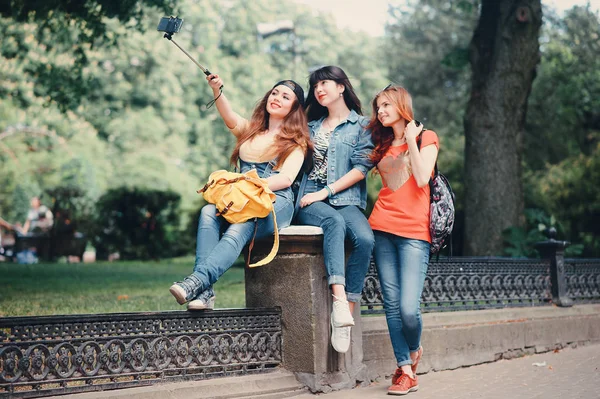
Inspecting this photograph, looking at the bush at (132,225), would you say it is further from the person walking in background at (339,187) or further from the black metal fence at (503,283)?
the person walking in background at (339,187)

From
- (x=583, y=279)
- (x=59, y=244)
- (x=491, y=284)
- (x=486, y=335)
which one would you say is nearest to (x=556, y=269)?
(x=583, y=279)

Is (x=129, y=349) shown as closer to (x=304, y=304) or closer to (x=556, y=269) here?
(x=304, y=304)

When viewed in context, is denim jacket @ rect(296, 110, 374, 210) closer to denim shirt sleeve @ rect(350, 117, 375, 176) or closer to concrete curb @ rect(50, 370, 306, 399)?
denim shirt sleeve @ rect(350, 117, 375, 176)

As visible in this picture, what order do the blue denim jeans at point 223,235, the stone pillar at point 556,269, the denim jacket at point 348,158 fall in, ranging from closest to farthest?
the blue denim jeans at point 223,235, the denim jacket at point 348,158, the stone pillar at point 556,269

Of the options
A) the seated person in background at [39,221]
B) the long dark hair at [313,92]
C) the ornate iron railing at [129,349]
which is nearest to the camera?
the ornate iron railing at [129,349]

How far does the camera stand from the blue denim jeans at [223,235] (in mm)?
4891

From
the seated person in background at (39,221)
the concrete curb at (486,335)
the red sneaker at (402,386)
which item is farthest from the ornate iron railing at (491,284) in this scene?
the seated person in background at (39,221)

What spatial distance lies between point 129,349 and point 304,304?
4.48 ft

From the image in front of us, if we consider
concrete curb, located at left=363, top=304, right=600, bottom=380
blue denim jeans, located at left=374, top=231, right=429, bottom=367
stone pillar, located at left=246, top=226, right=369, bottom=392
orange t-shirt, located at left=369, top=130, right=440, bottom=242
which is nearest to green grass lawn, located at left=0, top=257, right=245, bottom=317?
concrete curb, located at left=363, top=304, right=600, bottom=380

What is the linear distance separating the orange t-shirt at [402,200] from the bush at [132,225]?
14.7 meters

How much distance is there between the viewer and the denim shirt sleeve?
18.4 ft

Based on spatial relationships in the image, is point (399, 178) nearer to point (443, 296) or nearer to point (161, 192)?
point (443, 296)

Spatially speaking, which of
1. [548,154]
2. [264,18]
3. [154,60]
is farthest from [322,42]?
[548,154]

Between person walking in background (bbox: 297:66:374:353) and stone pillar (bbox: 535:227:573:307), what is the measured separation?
375 cm
